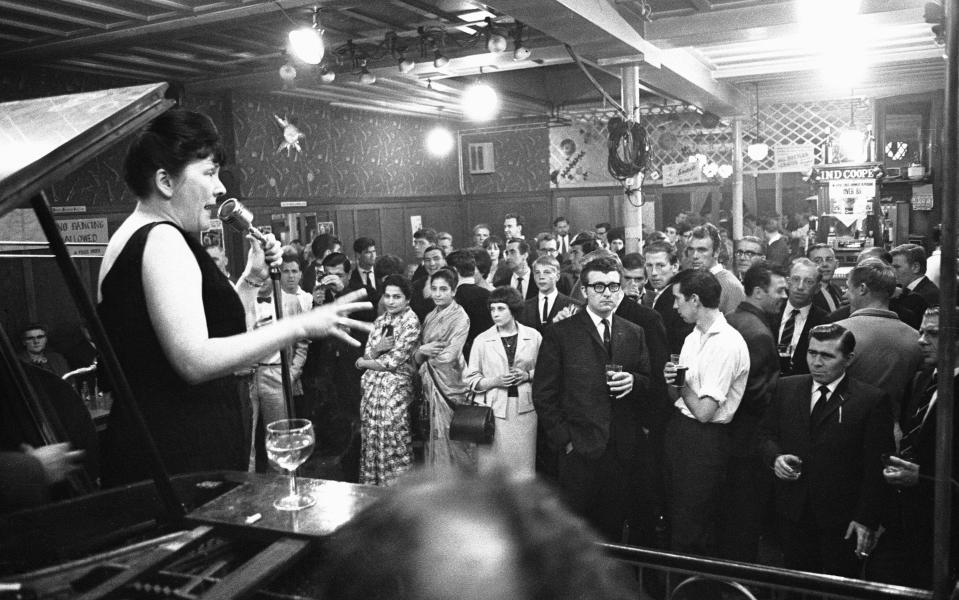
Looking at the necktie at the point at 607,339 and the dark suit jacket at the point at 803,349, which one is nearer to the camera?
the necktie at the point at 607,339

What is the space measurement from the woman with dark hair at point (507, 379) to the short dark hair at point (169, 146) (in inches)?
119

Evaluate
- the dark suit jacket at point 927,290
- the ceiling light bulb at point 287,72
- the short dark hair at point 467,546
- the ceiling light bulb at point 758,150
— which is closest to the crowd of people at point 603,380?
the dark suit jacket at point 927,290

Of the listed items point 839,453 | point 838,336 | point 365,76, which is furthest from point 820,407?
point 365,76

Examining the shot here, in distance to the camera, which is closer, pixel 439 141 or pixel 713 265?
pixel 713 265

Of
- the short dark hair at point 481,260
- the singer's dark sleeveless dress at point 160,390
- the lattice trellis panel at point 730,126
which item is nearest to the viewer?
the singer's dark sleeveless dress at point 160,390

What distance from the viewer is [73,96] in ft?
4.56

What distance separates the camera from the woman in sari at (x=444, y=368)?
509cm

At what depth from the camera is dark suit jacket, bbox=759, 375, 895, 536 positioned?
337 cm

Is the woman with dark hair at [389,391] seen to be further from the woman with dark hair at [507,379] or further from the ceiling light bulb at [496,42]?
the ceiling light bulb at [496,42]

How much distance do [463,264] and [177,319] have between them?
453 cm

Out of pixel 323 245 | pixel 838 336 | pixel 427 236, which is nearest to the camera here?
pixel 838 336

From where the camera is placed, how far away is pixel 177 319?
5.00ft

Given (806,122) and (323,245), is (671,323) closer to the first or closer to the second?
(323,245)

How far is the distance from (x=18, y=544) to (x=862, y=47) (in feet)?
32.4
